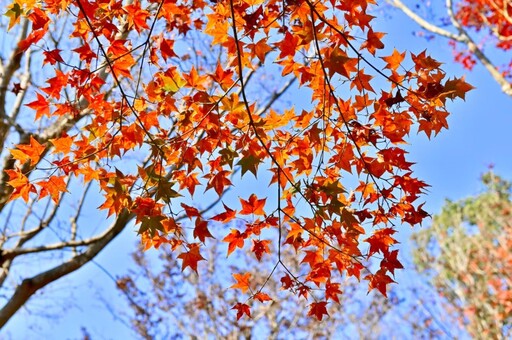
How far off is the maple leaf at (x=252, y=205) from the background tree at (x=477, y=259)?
7990 millimetres

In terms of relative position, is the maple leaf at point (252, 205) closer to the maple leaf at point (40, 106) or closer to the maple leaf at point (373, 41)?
the maple leaf at point (373, 41)

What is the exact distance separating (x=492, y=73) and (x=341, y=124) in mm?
4760

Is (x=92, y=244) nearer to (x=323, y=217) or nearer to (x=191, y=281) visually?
(x=323, y=217)

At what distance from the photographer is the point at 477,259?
10742 mm

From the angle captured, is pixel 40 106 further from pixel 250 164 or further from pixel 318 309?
pixel 318 309

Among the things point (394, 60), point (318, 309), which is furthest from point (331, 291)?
point (394, 60)

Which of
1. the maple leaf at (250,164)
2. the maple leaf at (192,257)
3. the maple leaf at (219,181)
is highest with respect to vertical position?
the maple leaf at (219,181)

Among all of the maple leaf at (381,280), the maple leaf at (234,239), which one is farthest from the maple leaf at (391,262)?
the maple leaf at (234,239)

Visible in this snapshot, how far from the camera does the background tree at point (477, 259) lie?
9.04 metres

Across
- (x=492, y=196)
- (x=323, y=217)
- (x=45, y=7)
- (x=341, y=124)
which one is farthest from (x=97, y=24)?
(x=492, y=196)

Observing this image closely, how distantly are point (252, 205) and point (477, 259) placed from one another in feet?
33.7

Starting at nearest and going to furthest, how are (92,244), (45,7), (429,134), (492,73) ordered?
(429,134) → (45,7) → (92,244) → (492,73)

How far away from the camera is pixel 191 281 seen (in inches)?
337

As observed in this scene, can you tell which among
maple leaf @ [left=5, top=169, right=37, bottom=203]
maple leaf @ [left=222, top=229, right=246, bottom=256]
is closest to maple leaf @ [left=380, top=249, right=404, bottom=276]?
maple leaf @ [left=222, top=229, right=246, bottom=256]
